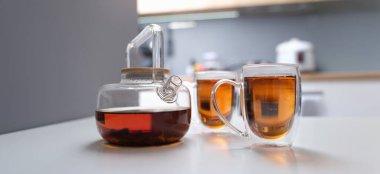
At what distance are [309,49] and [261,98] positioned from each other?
2084 mm

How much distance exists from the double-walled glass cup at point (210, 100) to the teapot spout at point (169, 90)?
6.5 inches

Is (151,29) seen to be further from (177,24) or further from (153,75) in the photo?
(177,24)

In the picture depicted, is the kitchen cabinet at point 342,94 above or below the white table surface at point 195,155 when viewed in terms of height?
below

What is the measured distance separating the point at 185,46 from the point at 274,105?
255 cm

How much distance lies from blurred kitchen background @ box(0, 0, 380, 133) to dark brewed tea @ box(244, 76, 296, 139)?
53 cm

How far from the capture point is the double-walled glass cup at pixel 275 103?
1.77ft

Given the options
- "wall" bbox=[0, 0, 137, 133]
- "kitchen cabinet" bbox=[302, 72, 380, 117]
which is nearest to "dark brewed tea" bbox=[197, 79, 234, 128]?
"wall" bbox=[0, 0, 137, 133]

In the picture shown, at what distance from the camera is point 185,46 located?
306cm

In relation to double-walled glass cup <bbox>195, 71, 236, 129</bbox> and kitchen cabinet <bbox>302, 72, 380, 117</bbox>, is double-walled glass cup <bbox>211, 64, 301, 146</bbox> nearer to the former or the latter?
double-walled glass cup <bbox>195, 71, 236, 129</bbox>

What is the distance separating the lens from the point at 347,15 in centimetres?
268

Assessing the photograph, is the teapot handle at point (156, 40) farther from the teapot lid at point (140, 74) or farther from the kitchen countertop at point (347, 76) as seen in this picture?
the kitchen countertop at point (347, 76)

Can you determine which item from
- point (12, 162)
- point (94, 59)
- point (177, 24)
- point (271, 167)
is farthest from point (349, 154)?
point (177, 24)

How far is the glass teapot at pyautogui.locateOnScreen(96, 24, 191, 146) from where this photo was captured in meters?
0.52

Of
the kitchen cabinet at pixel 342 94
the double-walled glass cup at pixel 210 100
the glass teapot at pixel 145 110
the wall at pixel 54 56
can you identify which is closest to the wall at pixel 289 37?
the kitchen cabinet at pixel 342 94
